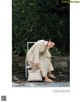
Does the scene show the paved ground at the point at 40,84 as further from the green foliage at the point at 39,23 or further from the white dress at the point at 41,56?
the green foliage at the point at 39,23

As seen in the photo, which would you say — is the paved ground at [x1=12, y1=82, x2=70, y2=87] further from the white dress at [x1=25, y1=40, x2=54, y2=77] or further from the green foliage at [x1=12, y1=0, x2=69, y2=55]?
the green foliage at [x1=12, y1=0, x2=69, y2=55]

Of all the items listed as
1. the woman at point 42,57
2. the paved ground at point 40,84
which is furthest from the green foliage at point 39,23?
the paved ground at point 40,84

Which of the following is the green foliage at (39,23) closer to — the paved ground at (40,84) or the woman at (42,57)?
the woman at (42,57)

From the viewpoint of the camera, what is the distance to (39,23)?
14.1 ft

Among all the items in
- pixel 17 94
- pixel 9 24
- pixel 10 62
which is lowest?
pixel 17 94

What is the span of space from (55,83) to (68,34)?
42 cm

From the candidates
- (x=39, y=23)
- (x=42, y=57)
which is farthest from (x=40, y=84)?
(x=39, y=23)

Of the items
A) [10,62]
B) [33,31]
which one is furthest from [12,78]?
[33,31]

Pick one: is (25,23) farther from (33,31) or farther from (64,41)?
(64,41)

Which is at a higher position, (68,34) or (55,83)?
(68,34)

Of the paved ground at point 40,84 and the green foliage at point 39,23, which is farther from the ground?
the green foliage at point 39,23

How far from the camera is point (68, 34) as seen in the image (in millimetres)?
4270

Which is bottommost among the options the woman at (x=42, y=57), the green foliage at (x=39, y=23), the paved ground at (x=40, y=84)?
the paved ground at (x=40, y=84)

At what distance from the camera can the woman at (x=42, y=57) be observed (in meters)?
4.33
